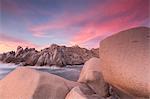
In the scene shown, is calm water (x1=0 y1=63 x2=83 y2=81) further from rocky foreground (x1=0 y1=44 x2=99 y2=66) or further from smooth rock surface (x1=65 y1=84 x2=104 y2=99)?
smooth rock surface (x1=65 y1=84 x2=104 y2=99)

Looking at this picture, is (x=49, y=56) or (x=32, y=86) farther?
(x=49, y=56)

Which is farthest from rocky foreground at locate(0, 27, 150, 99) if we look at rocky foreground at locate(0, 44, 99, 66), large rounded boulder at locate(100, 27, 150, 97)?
rocky foreground at locate(0, 44, 99, 66)

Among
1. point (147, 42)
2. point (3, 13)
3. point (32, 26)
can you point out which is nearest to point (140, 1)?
point (147, 42)

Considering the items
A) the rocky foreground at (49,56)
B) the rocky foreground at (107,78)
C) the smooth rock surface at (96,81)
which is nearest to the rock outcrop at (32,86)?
the rocky foreground at (107,78)

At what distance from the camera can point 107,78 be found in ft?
4.89

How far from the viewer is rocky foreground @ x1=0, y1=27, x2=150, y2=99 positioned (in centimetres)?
131

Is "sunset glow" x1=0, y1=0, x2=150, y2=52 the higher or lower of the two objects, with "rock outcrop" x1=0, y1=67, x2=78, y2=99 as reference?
higher

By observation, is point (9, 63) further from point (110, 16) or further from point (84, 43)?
point (110, 16)

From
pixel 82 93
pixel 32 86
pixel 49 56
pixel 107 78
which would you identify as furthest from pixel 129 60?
pixel 49 56

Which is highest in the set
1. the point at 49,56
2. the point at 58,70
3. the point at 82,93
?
the point at 49,56

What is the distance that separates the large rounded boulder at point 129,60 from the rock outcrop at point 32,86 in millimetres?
326

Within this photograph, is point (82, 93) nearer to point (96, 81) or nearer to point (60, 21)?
point (96, 81)

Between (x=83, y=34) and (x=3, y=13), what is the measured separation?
60cm

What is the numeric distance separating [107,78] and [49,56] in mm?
604
